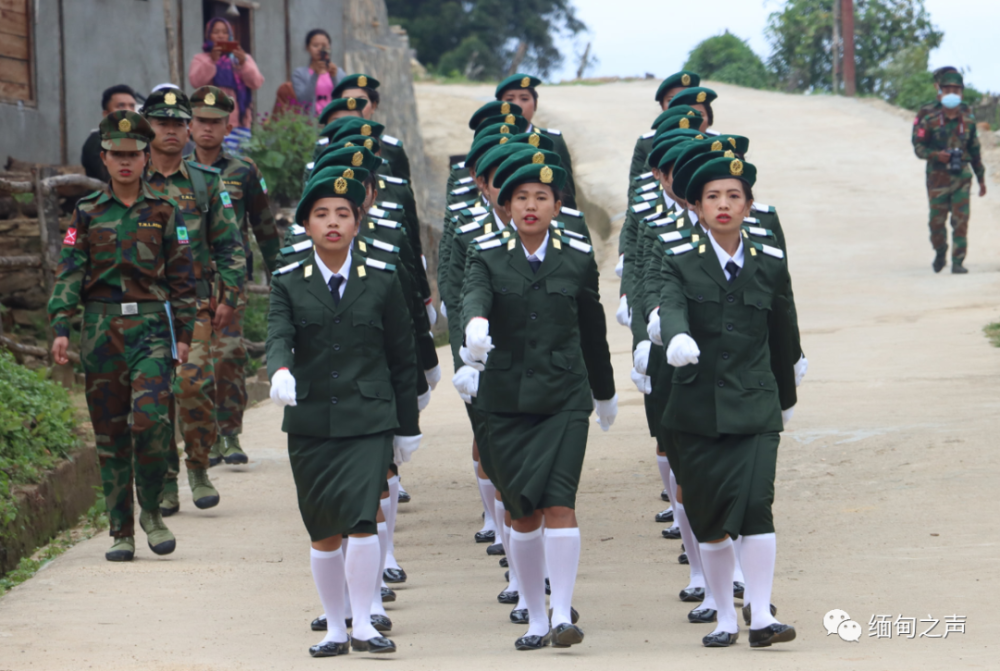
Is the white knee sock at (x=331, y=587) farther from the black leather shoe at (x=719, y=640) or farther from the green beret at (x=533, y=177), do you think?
the green beret at (x=533, y=177)

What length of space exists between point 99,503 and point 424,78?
3090 centimetres

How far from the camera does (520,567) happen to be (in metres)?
6.04

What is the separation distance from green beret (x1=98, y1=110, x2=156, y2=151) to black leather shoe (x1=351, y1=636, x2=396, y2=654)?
10.4 ft

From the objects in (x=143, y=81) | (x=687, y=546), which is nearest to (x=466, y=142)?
(x=143, y=81)

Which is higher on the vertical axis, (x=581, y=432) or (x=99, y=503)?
(x=581, y=432)

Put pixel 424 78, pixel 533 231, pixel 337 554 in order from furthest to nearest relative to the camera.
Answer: pixel 424 78
pixel 533 231
pixel 337 554

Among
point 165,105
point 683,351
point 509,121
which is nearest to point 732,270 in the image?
point 683,351

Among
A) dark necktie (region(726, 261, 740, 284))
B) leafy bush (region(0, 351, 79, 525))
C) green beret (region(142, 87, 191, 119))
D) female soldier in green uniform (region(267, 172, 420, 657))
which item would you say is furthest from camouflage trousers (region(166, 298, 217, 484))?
dark necktie (region(726, 261, 740, 284))

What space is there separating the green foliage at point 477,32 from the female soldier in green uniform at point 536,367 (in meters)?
39.9

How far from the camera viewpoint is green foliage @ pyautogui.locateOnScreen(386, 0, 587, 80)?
158ft

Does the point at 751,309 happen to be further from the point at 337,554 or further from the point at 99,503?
the point at 99,503

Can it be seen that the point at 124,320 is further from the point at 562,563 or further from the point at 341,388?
the point at 562,563

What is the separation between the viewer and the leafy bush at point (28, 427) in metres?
8.73

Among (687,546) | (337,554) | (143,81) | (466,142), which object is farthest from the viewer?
(466,142)
